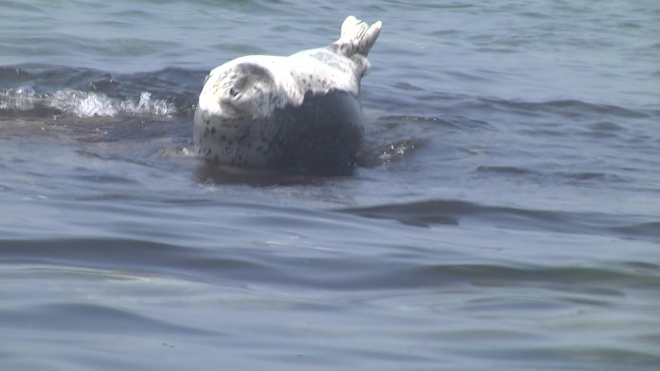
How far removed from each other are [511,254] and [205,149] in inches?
84.0

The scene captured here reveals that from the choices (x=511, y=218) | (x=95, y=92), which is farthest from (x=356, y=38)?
(x=511, y=218)

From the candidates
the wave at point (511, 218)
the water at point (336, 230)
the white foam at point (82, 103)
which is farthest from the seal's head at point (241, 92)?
the white foam at point (82, 103)

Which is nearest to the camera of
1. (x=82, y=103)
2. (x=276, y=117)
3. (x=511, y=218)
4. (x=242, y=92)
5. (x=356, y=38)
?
(x=511, y=218)

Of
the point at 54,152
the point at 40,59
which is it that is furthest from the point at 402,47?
the point at 54,152

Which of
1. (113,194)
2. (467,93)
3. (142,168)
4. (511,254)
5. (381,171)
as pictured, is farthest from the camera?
(467,93)

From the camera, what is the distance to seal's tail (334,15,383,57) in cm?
720

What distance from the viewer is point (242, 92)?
5359mm

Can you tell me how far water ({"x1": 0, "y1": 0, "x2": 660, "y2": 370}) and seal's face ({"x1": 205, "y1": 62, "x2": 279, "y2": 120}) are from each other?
30 cm

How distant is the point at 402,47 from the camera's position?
11.9 meters

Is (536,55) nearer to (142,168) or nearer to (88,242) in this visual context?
(142,168)

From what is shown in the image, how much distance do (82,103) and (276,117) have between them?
6.98 ft

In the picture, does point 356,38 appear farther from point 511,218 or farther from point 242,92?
point 511,218

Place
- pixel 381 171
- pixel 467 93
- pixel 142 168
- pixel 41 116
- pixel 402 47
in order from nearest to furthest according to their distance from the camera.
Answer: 1. pixel 142 168
2. pixel 381 171
3. pixel 41 116
4. pixel 467 93
5. pixel 402 47

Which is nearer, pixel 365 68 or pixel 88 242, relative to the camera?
pixel 88 242
